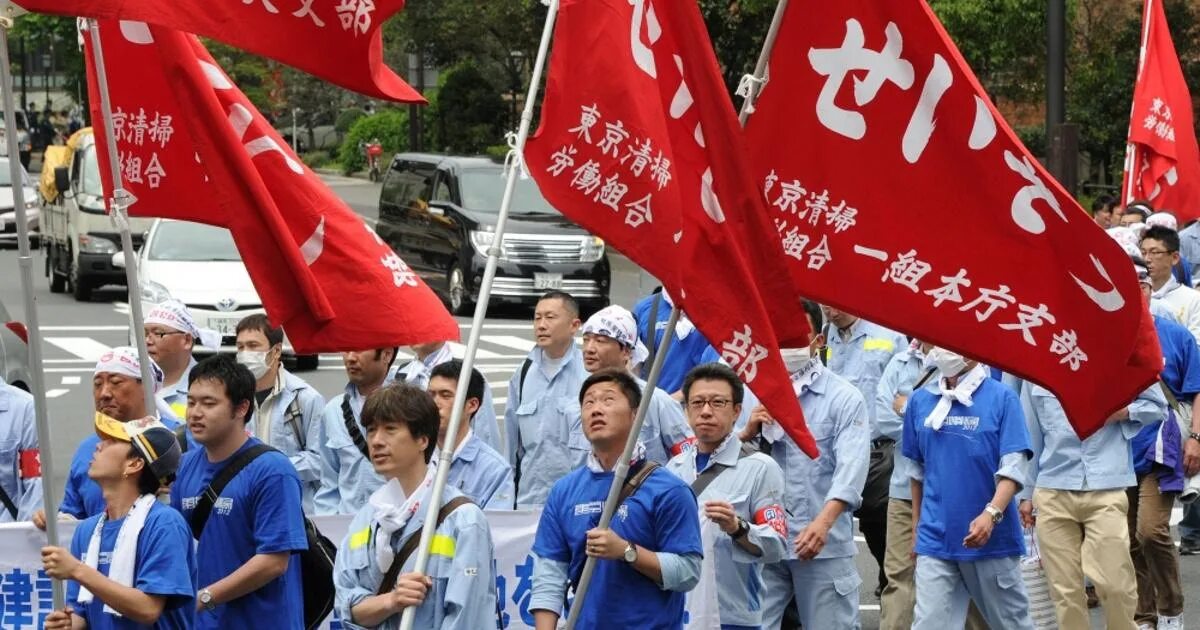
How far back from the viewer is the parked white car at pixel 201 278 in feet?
70.1

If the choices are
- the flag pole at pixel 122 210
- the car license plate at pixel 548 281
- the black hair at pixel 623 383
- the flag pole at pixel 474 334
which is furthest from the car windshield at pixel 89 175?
the flag pole at pixel 474 334

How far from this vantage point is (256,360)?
31.2ft

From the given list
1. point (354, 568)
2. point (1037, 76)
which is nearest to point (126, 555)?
point (354, 568)

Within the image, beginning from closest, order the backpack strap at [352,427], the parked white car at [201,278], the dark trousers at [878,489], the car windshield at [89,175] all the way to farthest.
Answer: the backpack strap at [352,427] < the dark trousers at [878,489] < the parked white car at [201,278] < the car windshield at [89,175]

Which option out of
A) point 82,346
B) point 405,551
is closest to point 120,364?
point 405,551

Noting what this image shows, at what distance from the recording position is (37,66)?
336 ft

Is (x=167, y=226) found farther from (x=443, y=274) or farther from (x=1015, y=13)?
(x=1015, y=13)

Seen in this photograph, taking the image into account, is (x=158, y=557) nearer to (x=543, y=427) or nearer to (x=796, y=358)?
(x=796, y=358)

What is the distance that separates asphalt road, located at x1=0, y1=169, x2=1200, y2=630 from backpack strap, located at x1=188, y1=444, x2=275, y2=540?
494cm

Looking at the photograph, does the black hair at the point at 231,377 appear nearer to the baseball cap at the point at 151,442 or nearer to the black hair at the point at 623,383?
the baseball cap at the point at 151,442

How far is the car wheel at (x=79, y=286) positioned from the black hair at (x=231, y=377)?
75.3ft

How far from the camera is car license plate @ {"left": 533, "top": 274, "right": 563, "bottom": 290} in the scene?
86.3 ft

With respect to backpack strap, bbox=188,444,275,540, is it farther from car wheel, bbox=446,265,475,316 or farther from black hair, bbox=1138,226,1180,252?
car wheel, bbox=446,265,475,316

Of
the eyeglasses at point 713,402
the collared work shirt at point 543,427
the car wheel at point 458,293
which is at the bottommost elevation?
the car wheel at point 458,293
